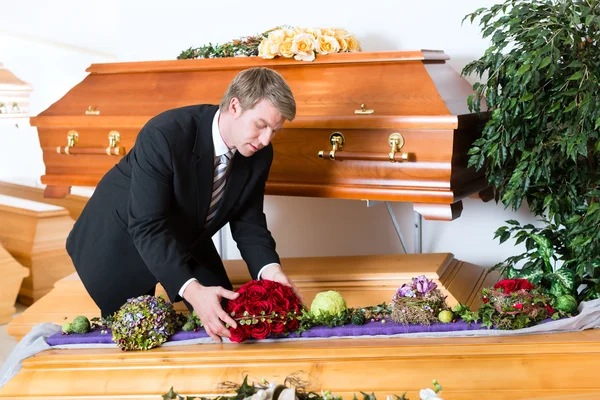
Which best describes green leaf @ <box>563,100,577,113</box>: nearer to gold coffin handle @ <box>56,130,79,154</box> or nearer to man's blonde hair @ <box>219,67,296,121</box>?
man's blonde hair @ <box>219,67,296,121</box>

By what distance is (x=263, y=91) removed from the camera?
2369 millimetres

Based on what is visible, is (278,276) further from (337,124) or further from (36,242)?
(36,242)

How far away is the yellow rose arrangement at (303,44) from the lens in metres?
3.22

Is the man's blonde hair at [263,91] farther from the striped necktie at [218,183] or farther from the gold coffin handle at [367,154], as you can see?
the gold coffin handle at [367,154]

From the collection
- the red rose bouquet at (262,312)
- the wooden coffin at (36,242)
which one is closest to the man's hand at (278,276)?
the red rose bouquet at (262,312)

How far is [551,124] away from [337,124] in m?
0.84

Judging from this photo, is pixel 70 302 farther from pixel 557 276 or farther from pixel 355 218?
pixel 557 276

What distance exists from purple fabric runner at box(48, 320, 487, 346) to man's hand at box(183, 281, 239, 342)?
0.28ft

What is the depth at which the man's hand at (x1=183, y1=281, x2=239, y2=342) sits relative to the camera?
2.21 metres

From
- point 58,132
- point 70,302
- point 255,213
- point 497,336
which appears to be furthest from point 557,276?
point 58,132

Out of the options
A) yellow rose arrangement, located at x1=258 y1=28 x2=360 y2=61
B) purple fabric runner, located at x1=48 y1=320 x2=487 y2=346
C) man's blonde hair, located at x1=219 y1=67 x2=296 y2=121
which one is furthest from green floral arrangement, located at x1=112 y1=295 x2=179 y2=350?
yellow rose arrangement, located at x1=258 y1=28 x2=360 y2=61

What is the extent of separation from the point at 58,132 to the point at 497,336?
2430 millimetres

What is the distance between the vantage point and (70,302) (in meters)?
3.22

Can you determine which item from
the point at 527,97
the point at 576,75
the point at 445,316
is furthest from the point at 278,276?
the point at 576,75
